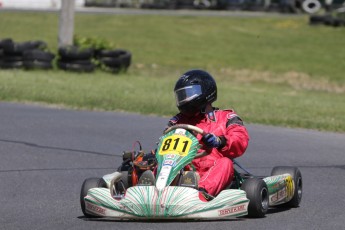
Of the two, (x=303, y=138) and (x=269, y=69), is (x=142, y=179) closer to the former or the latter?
(x=303, y=138)

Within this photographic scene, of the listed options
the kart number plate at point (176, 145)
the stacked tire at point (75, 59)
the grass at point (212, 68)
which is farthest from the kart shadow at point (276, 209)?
the stacked tire at point (75, 59)

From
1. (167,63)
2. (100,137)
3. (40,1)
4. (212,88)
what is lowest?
(40,1)

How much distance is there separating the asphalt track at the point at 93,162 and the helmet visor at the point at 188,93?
97cm

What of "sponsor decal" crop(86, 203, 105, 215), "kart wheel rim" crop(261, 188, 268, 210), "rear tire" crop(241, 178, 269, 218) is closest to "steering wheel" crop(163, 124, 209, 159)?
"rear tire" crop(241, 178, 269, 218)

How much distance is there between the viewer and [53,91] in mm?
16141

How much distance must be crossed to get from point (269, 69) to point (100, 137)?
13949mm

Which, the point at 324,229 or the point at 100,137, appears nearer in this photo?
the point at 324,229

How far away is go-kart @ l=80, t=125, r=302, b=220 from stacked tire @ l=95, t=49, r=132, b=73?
45.1 feet

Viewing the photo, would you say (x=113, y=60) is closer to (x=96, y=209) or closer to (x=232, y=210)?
(x=96, y=209)

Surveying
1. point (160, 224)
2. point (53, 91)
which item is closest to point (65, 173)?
point (160, 224)

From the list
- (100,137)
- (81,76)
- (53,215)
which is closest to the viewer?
(53,215)

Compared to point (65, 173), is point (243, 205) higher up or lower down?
higher up

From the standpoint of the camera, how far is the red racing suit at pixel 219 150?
21.6ft

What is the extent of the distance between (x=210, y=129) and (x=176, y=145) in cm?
52
